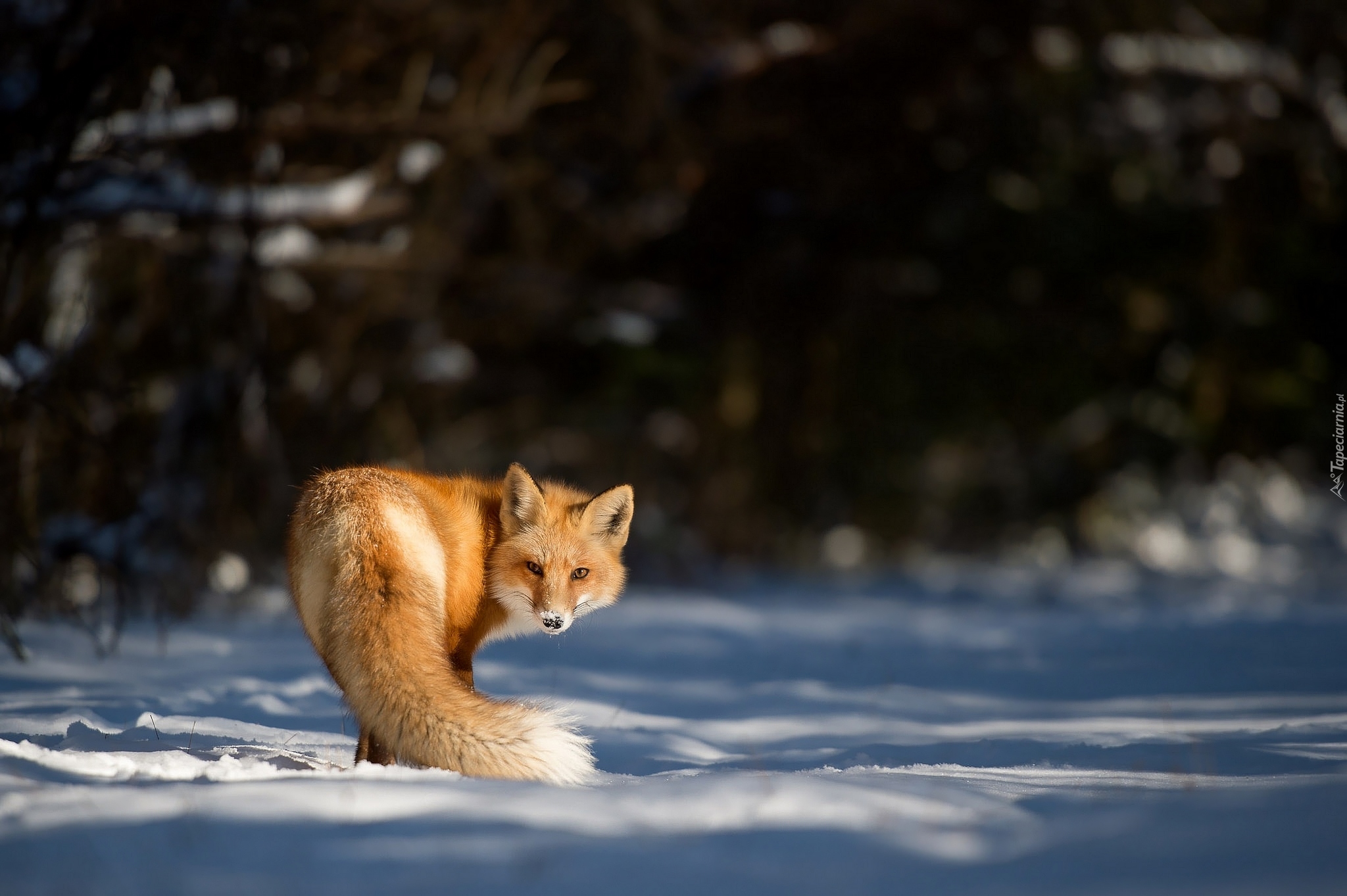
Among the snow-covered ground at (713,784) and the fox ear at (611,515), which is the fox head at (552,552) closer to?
the fox ear at (611,515)

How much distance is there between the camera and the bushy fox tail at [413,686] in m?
3.04

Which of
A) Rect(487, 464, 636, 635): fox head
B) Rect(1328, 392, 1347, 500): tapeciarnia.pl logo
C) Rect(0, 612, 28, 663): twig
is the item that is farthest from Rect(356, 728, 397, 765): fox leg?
Rect(1328, 392, 1347, 500): tapeciarnia.pl logo

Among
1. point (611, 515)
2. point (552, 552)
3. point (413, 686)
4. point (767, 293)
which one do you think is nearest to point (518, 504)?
point (552, 552)

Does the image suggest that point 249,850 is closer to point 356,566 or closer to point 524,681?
point 356,566

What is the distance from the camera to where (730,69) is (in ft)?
38.2

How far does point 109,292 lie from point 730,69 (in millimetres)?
7220

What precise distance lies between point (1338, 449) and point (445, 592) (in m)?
14.1

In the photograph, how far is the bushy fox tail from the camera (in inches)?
120

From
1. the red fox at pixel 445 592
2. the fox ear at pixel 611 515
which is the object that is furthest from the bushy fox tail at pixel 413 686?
the fox ear at pixel 611 515

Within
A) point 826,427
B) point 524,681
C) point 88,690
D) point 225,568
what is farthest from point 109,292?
point 826,427

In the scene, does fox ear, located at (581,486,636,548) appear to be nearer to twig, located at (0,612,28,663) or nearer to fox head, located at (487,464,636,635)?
fox head, located at (487,464,636,635)

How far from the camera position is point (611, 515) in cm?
441

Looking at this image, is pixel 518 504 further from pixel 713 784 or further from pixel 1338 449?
pixel 1338 449

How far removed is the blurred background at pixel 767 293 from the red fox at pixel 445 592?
486 cm
